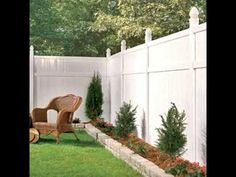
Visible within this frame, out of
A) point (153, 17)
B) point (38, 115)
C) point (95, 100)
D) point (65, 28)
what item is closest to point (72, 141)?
point (38, 115)

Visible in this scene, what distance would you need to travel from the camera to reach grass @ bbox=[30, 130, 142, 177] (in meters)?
4.74

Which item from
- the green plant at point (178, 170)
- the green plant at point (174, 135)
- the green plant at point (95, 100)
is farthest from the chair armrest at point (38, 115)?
the green plant at point (178, 170)

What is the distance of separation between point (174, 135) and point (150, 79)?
6.05 ft

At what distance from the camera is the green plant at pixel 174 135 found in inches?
179

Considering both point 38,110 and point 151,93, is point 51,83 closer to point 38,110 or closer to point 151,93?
point 38,110

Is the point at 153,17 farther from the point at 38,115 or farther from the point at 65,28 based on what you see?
the point at 38,115

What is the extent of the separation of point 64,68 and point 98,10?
20.5 ft

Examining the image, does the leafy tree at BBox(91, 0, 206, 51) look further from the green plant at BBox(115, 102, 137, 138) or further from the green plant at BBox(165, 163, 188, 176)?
the green plant at BBox(165, 163, 188, 176)

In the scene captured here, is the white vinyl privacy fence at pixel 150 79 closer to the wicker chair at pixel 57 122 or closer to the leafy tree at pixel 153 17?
the wicker chair at pixel 57 122

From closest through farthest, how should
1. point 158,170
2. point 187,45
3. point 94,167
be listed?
point 158,170 → point 187,45 → point 94,167

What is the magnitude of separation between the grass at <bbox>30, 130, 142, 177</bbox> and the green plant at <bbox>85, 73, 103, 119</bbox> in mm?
2752
